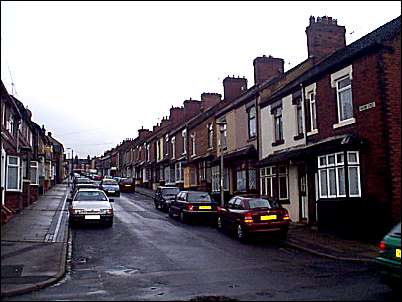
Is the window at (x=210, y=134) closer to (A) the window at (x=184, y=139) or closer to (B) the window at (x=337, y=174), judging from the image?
(A) the window at (x=184, y=139)

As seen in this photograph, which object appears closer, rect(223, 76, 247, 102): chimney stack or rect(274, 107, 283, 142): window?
rect(274, 107, 283, 142): window

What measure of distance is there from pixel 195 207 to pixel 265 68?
10037 mm

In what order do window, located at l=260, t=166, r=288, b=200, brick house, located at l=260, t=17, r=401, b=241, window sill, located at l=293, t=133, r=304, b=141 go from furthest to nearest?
1. window, located at l=260, t=166, r=288, b=200
2. window sill, located at l=293, t=133, r=304, b=141
3. brick house, located at l=260, t=17, r=401, b=241

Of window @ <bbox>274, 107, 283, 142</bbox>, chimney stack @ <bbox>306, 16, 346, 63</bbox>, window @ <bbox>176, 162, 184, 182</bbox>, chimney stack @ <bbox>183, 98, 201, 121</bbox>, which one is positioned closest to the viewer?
chimney stack @ <bbox>306, 16, 346, 63</bbox>

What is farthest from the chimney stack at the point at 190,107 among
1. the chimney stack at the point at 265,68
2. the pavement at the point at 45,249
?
the pavement at the point at 45,249

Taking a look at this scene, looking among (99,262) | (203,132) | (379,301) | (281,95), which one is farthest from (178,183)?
(379,301)

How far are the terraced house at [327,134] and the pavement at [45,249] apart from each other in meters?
1.01

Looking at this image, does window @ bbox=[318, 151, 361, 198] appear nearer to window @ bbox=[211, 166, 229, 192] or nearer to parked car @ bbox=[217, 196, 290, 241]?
parked car @ bbox=[217, 196, 290, 241]

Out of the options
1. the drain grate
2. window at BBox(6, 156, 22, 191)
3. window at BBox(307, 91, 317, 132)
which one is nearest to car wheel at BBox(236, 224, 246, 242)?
window at BBox(307, 91, 317, 132)

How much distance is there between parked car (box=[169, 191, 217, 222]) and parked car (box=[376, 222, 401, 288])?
14.1 meters

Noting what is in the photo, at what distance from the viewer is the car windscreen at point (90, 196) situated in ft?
68.8

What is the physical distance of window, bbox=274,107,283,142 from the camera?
2219 cm

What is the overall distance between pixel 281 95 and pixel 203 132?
13773 mm

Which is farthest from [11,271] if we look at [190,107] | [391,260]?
[190,107]
